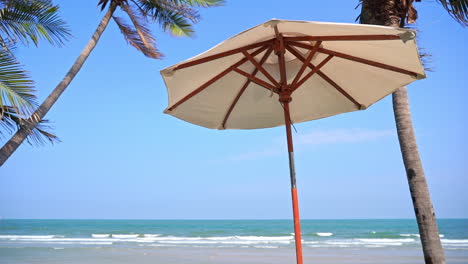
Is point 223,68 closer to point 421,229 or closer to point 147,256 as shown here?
point 421,229

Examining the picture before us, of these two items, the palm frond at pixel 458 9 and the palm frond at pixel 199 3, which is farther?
the palm frond at pixel 199 3

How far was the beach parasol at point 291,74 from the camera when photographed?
10.3ft

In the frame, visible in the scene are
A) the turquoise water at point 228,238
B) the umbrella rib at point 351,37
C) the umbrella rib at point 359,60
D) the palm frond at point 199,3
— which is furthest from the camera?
the turquoise water at point 228,238

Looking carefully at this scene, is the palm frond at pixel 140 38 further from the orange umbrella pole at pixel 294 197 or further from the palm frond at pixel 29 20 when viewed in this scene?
the orange umbrella pole at pixel 294 197

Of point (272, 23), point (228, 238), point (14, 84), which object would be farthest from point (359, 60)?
point (228, 238)

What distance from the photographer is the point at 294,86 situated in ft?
11.7

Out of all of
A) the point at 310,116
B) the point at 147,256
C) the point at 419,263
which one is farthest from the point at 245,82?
the point at 147,256

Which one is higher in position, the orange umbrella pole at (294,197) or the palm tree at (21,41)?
the palm tree at (21,41)

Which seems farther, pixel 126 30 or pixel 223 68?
pixel 126 30

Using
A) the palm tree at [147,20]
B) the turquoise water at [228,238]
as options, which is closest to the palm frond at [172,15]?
the palm tree at [147,20]

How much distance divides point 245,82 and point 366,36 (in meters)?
1.52

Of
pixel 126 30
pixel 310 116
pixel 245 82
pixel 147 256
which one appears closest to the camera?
pixel 245 82

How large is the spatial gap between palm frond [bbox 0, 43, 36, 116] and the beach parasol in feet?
11.0

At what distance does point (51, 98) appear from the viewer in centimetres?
775
